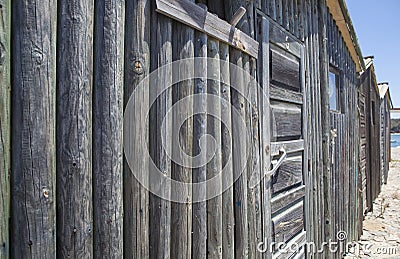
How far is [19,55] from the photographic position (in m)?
1.11

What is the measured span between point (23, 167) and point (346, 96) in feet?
Answer: 18.5

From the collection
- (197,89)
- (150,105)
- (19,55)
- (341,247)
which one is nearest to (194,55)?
(197,89)

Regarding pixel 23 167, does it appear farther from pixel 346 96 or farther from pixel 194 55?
pixel 346 96

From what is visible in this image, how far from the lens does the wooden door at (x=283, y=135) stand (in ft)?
9.02

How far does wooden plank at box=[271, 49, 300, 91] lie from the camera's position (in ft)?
9.61

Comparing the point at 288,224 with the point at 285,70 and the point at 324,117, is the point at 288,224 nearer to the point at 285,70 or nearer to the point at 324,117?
the point at 285,70

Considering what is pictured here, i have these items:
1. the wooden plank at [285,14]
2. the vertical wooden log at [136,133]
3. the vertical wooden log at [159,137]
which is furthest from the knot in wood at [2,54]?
the wooden plank at [285,14]

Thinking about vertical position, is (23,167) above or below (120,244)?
above

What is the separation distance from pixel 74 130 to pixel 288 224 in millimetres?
2403

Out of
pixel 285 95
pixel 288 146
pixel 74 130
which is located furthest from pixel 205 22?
pixel 288 146

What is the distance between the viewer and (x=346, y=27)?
571 centimetres

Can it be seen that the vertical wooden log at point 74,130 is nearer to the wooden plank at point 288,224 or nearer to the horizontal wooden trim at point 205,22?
the horizontal wooden trim at point 205,22

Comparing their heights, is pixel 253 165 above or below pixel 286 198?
above

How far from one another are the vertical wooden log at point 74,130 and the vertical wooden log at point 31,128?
5 centimetres
